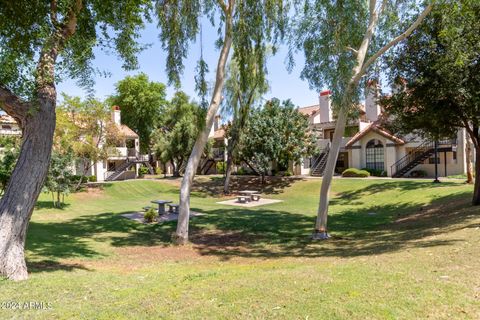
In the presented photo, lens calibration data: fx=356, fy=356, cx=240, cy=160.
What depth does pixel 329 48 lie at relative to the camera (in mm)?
12289

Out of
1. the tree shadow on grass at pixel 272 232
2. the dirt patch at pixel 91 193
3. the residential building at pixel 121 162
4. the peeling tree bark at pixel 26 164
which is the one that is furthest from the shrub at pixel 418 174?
the peeling tree bark at pixel 26 164

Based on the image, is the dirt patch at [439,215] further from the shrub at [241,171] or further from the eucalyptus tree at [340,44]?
the shrub at [241,171]

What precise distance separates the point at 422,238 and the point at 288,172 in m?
26.7

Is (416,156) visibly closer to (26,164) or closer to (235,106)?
(235,106)

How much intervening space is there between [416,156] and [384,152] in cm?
270

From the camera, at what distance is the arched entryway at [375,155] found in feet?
110

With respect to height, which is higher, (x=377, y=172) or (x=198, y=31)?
(x=198, y=31)

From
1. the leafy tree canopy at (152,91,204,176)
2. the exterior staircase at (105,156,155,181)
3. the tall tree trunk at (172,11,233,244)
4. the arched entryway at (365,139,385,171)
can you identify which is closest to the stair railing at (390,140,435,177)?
the arched entryway at (365,139,385,171)

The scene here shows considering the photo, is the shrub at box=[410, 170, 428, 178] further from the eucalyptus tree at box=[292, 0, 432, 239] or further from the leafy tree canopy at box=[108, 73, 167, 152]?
the leafy tree canopy at box=[108, 73, 167, 152]

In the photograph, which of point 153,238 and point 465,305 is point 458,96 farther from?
point 153,238

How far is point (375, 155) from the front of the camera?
34.0 m

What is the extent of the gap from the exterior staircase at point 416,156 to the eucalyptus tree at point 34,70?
26.8 meters

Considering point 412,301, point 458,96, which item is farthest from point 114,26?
point 458,96

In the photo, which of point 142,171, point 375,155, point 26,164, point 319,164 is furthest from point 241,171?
point 26,164
